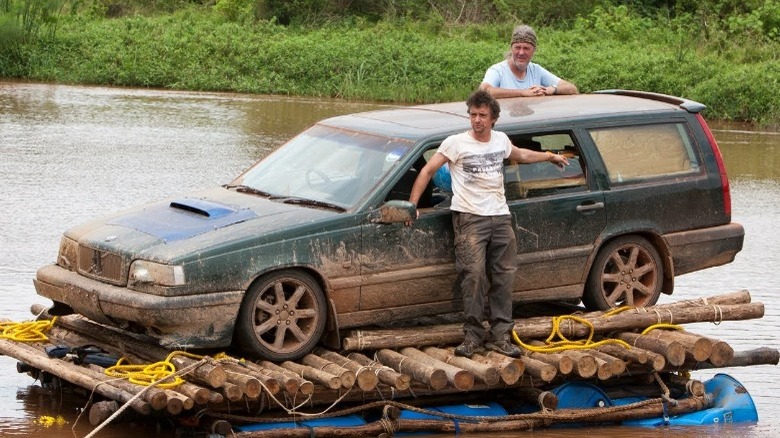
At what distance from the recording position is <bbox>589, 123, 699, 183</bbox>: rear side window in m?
10.6

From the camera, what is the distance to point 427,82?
1240 inches

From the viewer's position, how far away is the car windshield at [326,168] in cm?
984

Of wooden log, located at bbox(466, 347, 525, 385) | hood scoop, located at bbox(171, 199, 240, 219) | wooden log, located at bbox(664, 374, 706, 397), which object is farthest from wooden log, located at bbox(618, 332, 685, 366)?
hood scoop, located at bbox(171, 199, 240, 219)

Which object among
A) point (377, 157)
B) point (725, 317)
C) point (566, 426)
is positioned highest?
point (377, 157)

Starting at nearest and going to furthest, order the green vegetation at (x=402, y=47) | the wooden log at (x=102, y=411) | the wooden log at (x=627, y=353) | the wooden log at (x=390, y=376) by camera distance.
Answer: the wooden log at (x=102, y=411) < the wooden log at (x=390, y=376) < the wooden log at (x=627, y=353) < the green vegetation at (x=402, y=47)

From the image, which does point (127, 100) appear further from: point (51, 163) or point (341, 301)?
point (341, 301)

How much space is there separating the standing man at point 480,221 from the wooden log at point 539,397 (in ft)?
1.12

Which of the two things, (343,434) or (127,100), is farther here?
(127,100)

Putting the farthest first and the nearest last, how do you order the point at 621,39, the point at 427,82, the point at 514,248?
the point at 621,39 < the point at 427,82 < the point at 514,248

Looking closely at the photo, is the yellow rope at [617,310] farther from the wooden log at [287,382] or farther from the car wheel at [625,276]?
the wooden log at [287,382]

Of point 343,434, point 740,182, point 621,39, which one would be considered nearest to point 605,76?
point 621,39

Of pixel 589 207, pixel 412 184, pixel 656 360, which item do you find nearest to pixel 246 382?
pixel 412 184

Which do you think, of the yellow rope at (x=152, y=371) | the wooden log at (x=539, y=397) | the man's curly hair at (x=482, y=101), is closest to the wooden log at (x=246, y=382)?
the yellow rope at (x=152, y=371)

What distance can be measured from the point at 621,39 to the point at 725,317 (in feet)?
A: 86.2
